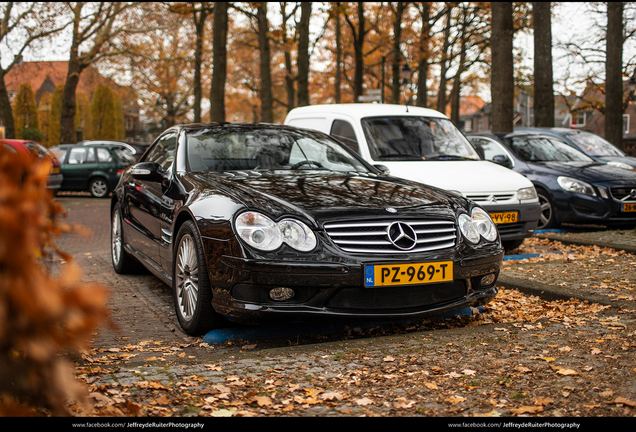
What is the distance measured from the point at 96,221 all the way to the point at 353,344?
10.4m

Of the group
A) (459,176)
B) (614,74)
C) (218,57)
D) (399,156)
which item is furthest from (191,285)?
(614,74)

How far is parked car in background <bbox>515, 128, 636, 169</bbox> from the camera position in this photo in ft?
39.2

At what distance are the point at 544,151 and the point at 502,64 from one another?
3.89 m

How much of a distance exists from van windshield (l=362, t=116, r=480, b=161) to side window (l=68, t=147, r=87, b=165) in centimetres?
1470

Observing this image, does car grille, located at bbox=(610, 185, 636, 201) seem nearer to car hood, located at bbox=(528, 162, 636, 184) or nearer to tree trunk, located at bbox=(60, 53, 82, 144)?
car hood, located at bbox=(528, 162, 636, 184)

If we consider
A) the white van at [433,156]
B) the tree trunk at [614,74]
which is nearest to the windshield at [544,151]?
the white van at [433,156]

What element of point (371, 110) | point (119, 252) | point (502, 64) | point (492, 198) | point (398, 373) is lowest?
point (398, 373)

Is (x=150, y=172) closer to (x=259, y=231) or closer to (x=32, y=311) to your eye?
(x=259, y=231)

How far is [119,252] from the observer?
7004 mm

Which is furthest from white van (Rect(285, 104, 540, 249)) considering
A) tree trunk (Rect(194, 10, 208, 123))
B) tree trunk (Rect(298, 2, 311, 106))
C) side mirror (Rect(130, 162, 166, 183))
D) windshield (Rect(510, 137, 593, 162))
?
tree trunk (Rect(194, 10, 208, 123))

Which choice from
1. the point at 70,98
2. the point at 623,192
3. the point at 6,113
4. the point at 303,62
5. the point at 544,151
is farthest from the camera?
the point at 70,98

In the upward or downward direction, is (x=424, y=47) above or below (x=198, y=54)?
above

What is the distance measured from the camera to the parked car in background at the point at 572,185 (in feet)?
31.3

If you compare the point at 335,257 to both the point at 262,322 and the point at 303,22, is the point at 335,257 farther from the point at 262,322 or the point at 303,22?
the point at 303,22
